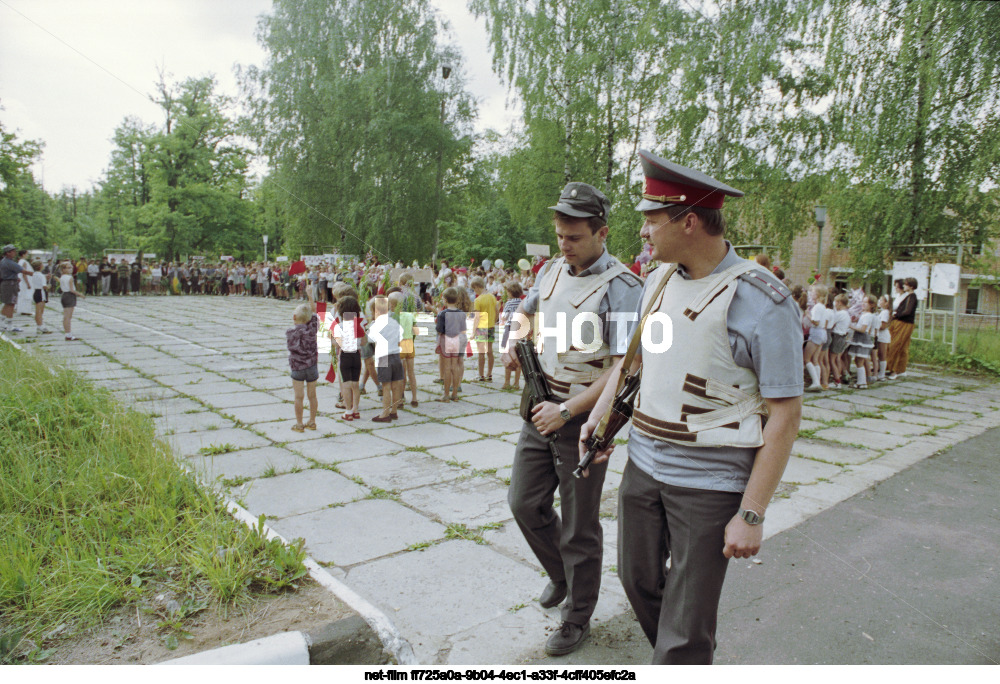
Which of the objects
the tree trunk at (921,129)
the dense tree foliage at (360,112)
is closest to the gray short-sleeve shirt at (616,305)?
the tree trunk at (921,129)

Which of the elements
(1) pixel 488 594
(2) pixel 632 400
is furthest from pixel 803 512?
(2) pixel 632 400

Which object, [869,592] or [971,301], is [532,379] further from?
[971,301]

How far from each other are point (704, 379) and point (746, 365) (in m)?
0.12

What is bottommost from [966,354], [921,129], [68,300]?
[966,354]

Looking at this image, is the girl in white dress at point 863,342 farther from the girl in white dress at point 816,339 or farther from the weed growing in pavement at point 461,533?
the weed growing in pavement at point 461,533

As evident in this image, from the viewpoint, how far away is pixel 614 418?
2.17 meters

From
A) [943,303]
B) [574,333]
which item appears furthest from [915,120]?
[943,303]

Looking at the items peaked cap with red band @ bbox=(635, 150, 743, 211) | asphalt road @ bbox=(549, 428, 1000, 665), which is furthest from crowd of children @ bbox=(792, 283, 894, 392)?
peaked cap with red band @ bbox=(635, 150, 743, 211)

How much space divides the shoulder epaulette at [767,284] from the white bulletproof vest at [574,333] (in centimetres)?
82

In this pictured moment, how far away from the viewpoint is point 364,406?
7508 mm

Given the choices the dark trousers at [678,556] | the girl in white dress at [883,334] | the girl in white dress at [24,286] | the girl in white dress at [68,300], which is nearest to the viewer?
the dark trousers at [678,556]

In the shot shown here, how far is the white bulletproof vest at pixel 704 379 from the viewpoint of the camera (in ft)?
5.87

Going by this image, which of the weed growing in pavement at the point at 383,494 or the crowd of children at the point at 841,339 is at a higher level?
the crowd of children at the point at 841,339

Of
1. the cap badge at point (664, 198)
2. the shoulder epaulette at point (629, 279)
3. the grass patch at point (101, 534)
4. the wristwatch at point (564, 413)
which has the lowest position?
the grass patch at point (101, 534)
